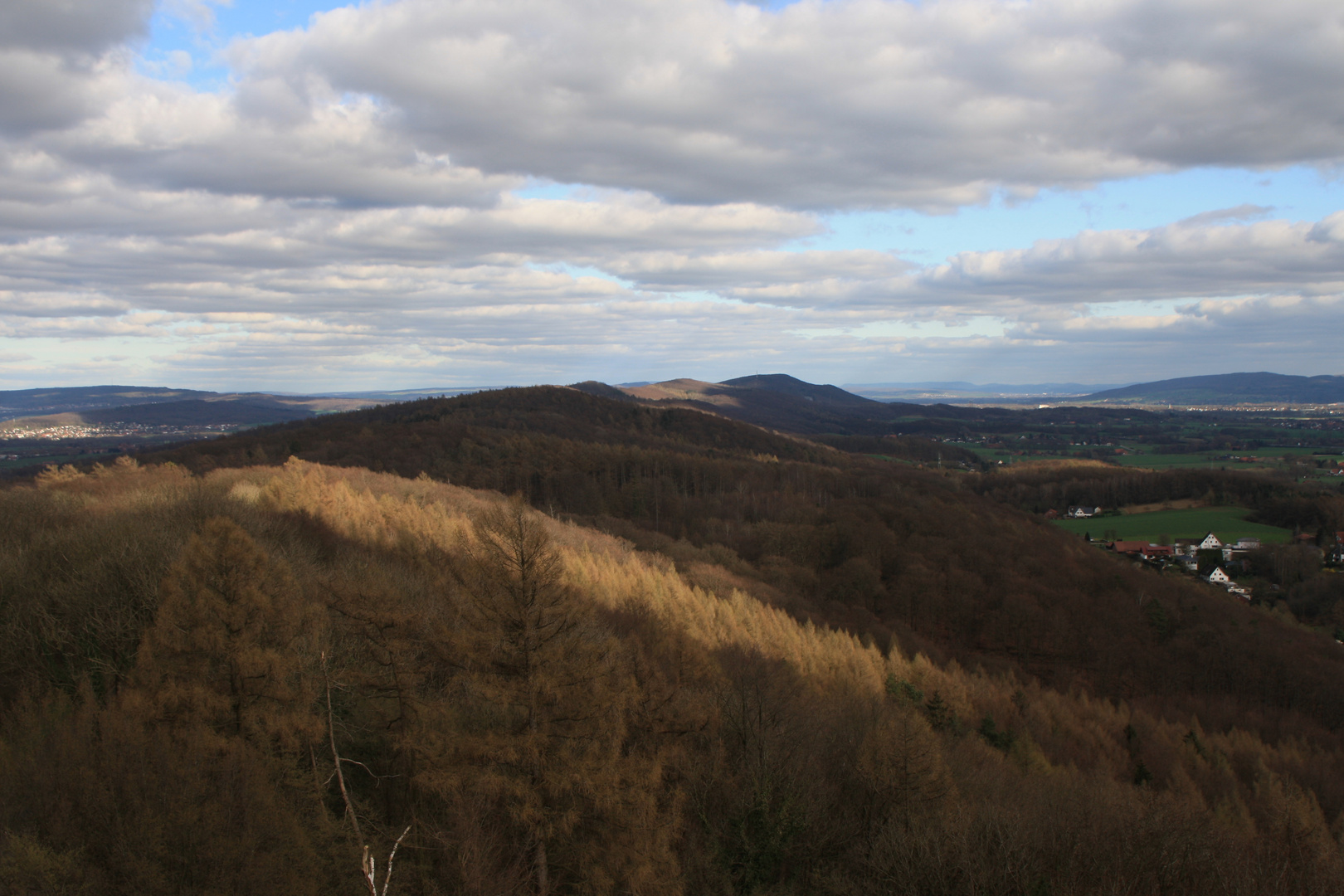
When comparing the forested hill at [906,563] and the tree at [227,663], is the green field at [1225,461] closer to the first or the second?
the forested hill at [906,563]

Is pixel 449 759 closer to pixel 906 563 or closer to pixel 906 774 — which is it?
pixel 906 774

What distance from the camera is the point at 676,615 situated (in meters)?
48.8

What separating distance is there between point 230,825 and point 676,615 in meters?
36.5

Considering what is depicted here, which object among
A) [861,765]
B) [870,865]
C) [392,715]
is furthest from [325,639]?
[861,765]

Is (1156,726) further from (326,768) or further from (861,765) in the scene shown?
(326,768)

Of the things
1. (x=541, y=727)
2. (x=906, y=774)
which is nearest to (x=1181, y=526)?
(x=906, y=774)

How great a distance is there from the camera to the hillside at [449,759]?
14.0m

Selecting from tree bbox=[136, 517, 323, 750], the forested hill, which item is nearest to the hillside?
tree bbox=[136, 517, 323, 750]

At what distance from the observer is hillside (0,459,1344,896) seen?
551 inches

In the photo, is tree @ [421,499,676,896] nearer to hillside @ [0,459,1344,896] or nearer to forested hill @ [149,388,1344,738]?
hillside @ [0,459,1344,896]

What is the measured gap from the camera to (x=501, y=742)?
47.1 feet

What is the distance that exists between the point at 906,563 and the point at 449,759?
8024cm

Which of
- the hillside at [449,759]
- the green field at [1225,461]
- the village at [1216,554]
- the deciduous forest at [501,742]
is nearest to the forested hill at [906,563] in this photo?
the deciduous forest at [501,742]

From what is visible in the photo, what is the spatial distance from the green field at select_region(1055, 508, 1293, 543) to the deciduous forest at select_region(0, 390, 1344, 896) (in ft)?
215
